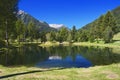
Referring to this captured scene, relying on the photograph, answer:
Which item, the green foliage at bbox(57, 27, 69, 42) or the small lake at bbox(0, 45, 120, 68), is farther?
the green foliage at bbox(57, 27, 69, 42)

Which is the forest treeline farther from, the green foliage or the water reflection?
the water reflection

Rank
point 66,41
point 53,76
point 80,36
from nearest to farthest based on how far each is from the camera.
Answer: point 53,76, point 80,36, point 66,41

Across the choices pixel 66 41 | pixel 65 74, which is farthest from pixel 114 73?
pixel 66 41

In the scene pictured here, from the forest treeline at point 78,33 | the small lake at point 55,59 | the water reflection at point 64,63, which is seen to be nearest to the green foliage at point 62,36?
the forest treeline at point 78,33

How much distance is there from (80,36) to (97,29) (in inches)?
833

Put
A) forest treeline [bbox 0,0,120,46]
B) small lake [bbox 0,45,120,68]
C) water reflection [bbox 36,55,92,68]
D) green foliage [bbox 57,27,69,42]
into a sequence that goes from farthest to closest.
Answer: green foliage [bbox 57,27,69,42], forest treeline [bbox 0,0,120,46], small lake [bbox 0,45,120,68], water reflection [bbox 36,55,92,68]

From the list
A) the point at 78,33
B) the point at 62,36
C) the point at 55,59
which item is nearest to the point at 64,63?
the point at 55,59

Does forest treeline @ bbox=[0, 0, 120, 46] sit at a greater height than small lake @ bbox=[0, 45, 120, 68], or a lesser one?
greater

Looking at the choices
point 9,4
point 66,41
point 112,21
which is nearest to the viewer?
point 9,4

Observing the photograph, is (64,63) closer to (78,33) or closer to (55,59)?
(55,59)

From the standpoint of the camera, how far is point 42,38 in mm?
190375

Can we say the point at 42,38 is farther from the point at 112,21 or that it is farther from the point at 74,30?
the point at 112,21

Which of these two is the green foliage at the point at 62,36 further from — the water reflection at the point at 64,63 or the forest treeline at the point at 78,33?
the water reflection at the point at 64,63

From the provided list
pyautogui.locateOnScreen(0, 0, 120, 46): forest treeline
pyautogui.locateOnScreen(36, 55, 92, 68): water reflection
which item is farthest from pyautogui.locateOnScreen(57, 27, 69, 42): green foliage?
pyautogui.locateOnScreen(36, 55, 92, 68): water reflection
